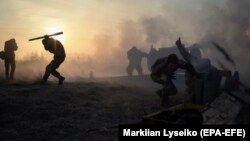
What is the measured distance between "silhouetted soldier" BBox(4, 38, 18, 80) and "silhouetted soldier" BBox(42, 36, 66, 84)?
329 centimetres

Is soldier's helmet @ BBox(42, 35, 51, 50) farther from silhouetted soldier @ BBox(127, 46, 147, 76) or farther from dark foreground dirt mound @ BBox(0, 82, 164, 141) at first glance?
silhouetted soldier @ BBox(127, 46, 147, 76)

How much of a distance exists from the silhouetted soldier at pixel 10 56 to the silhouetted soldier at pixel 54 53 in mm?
3289

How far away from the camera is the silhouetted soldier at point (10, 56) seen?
1811 centimetres

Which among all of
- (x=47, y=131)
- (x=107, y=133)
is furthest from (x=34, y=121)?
(x=107, y=133)

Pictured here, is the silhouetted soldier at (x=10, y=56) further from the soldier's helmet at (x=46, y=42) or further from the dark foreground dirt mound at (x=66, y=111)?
the soldier's helmet at (x=46, y=42)

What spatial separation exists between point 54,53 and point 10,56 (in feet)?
11.6

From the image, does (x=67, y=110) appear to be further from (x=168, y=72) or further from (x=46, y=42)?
(x=46, y=42)

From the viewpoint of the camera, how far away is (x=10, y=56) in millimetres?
18219

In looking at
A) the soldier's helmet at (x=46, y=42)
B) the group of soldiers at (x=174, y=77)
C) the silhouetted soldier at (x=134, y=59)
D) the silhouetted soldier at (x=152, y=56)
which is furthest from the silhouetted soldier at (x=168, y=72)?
the silhouetted soldier at (x=152, y=56)

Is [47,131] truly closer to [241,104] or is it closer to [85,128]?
[85,128]

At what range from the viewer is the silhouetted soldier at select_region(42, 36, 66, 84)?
15.5 metres

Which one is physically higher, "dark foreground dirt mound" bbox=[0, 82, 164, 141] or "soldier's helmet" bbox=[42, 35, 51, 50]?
"soldier's helmet" bbox=[42, 35, 51, 50]

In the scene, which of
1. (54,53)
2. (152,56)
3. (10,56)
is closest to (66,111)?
(54,53)

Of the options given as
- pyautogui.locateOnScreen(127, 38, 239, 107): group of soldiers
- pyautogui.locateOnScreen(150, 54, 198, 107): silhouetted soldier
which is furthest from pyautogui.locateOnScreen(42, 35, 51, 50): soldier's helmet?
pyautogui.locateOnScreen(150, 54, 198, 107): silhouetted soldier
